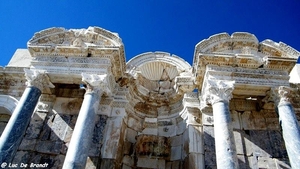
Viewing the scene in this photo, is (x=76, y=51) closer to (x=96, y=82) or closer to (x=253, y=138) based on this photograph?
(x=96, y=82)

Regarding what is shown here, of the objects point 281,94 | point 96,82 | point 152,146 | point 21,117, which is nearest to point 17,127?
point 21,117

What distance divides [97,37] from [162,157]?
474 centimetres

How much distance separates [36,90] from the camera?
7.32 m

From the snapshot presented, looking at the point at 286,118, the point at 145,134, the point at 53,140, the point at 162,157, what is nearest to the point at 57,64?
the point at 53,140

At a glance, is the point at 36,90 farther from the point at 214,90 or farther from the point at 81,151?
the point at 214,90

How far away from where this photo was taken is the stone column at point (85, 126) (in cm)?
588

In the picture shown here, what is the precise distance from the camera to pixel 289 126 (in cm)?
627

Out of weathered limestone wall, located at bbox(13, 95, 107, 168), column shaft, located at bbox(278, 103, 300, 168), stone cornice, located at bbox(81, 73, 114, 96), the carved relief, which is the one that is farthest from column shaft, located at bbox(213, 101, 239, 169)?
weathered limestone wall, located at bbox(13, 95, 107, 168)

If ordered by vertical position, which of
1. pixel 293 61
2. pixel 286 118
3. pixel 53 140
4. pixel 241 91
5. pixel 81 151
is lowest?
pixel 81 151

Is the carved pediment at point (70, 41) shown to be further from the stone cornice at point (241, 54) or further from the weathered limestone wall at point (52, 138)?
the stone cornice at point (241, 54)

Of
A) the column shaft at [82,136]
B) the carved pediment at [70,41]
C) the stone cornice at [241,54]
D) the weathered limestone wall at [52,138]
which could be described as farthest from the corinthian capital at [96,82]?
the stone cornice at [241,54]

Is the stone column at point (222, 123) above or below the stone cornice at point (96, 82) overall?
below

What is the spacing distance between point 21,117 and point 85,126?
6.23 feet

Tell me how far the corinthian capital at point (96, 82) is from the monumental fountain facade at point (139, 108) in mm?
30
